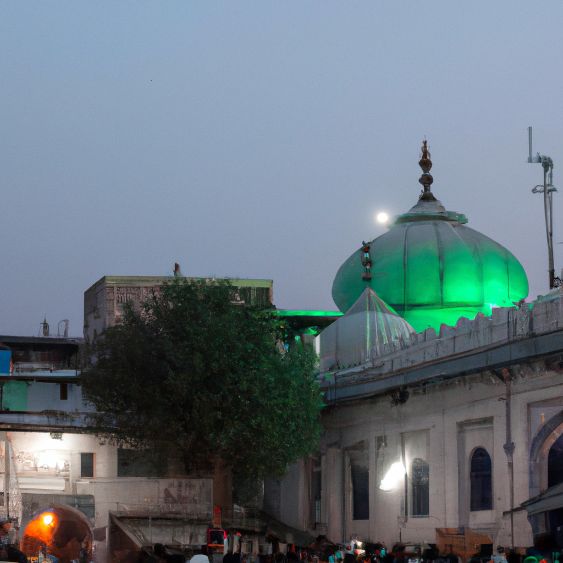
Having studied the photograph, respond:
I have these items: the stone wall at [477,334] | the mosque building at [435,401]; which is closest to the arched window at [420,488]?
the mosque building at [435,401]

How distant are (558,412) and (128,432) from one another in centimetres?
1440

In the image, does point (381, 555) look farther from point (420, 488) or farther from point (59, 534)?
point (59, 534)

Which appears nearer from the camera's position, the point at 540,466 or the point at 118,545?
the point at 540,466

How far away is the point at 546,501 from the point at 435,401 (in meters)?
8.65

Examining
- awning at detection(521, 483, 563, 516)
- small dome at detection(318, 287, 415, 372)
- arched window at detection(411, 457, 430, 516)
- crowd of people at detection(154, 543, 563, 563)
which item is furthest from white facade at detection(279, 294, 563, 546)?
small dome at detection(318, 287, 415, 372)

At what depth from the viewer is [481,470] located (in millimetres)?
43125

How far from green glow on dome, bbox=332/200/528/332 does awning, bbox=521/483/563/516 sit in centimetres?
1995

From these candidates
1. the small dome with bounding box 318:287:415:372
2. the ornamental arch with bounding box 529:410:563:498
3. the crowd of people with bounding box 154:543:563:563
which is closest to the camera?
the crowd of people with bounding box 154:543:563:563

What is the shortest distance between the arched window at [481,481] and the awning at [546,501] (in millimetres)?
3224

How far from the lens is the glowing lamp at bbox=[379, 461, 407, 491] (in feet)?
156

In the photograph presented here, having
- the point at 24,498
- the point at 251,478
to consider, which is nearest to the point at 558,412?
the point at 251,478

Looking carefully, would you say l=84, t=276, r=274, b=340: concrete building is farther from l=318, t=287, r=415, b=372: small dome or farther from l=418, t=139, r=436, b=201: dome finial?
l=318, t=287, r=415, b=372: small dome

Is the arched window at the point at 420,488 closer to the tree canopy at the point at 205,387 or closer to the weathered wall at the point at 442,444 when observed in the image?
the weathered wall at the point at 442,444

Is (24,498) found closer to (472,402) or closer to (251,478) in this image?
(251,478)
